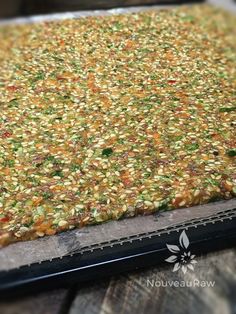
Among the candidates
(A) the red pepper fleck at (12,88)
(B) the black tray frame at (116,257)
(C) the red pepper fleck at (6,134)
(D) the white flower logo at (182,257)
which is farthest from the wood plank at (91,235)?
(A) the red pepper fleck at (12,88)

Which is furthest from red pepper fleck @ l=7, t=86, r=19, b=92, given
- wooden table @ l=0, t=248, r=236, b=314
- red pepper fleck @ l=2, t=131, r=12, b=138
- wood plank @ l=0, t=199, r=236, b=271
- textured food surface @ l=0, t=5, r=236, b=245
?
wooden table @ l=0, t=248, r=236, b=314

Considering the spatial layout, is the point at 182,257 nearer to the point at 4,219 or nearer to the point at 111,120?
the point at 4,219

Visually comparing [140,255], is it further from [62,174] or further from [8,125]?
[8,125]

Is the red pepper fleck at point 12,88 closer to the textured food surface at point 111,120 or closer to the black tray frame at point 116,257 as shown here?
the textured food surface at point 111,120

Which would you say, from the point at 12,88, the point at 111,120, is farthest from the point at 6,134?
the point at 111,120

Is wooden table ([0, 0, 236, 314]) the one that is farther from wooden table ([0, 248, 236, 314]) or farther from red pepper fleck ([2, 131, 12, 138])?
red pepper fleck ([2, 131, 12, 138])

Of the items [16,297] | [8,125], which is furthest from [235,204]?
[8,125]
